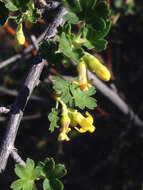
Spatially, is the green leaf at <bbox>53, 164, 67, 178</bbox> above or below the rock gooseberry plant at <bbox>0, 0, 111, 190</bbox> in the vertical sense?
below

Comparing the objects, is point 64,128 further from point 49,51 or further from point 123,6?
point 123,6

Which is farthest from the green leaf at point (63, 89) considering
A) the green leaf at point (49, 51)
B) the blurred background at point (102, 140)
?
the blurred background at point (102, 140)

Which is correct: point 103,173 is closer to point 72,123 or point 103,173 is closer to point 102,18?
point 72,123

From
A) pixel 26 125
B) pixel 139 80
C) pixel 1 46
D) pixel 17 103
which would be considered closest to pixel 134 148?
pixel 139 80

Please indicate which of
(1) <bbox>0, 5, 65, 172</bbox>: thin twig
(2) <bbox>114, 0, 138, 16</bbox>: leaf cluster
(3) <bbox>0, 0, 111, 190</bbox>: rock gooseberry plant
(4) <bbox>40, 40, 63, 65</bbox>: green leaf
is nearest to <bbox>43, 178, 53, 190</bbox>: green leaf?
(3) <bbox>0, 0, 111, 190</bbox>: rock gooseberry plant

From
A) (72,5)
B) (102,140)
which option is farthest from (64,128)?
(102,140)

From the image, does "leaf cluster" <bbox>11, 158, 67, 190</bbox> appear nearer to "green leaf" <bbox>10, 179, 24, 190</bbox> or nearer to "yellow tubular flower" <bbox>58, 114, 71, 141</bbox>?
"green leaf" <bbox>10, 179, 24, 190</bbox>

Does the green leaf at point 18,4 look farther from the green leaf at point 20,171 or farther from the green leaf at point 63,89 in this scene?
the green leaf at point 20,171
